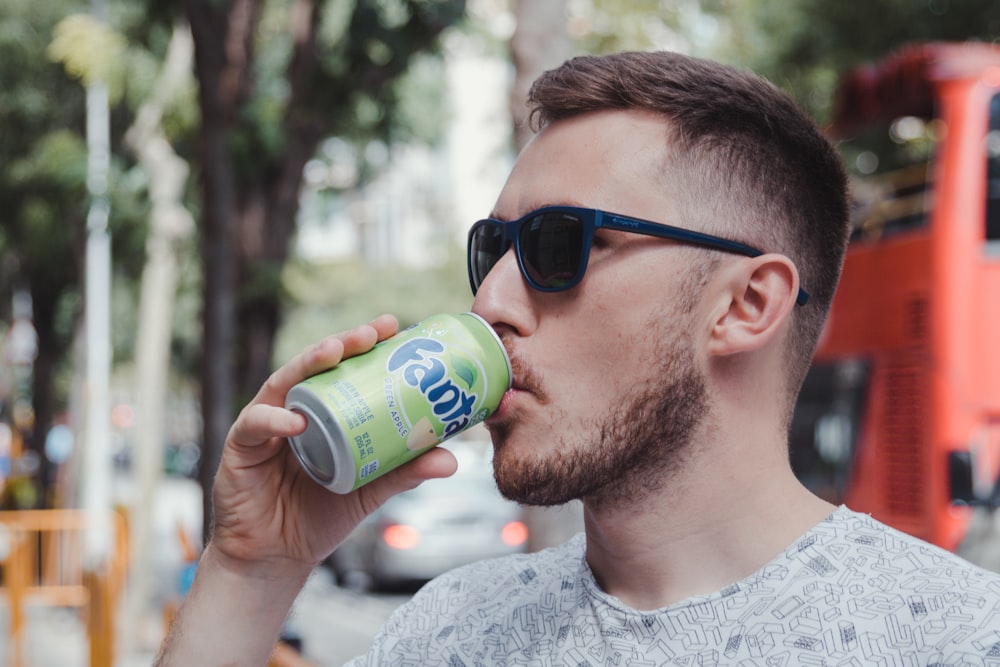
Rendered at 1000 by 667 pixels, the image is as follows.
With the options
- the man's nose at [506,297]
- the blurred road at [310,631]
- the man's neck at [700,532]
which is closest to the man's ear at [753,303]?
the man's neck at [700,532]

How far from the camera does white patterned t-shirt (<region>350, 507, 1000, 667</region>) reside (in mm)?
1473

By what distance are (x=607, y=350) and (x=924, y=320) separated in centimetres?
692

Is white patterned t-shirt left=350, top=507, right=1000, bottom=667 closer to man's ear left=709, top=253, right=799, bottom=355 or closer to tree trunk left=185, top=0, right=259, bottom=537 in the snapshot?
man's ear left=709, top=253, right=799, bottom=355

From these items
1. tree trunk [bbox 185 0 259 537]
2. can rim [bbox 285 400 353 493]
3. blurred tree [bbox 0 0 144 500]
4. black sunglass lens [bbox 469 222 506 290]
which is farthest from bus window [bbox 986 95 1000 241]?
can rim [bbox 285 400 353 493]

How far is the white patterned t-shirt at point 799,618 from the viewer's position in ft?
4.83

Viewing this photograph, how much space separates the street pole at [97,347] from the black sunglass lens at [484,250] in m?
8.12

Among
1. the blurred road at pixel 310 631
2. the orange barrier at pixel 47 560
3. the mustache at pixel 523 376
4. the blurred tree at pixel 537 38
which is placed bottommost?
the blurred road at pixel 310 631

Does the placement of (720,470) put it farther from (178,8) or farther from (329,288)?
(329,288)

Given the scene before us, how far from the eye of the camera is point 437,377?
1745 millimetres

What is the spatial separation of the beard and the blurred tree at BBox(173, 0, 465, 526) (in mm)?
3969

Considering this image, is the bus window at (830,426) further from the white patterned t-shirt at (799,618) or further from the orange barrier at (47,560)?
the white patterned t-shirt at (799,618)

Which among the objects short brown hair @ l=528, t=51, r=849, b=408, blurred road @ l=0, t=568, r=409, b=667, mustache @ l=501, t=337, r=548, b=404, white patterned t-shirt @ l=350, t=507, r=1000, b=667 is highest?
short brown hair @ l=528, t=51, r=849, b=408

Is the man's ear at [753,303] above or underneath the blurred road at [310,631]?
above

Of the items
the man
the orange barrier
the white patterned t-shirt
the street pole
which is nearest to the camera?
the white patterned t-shirt
